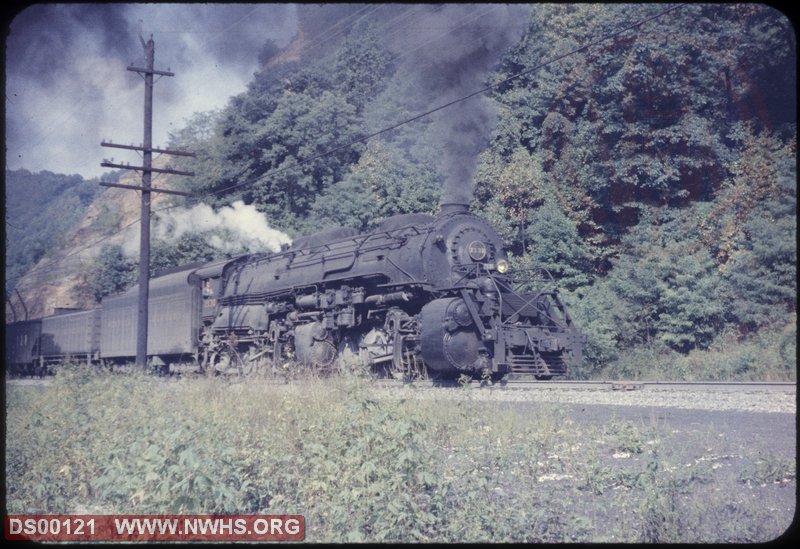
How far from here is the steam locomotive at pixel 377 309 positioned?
13648 millimetres

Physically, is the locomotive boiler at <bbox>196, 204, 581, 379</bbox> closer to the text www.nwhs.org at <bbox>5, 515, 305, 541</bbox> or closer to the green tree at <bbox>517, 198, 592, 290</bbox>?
the text www.nwhs.org at <bbox>5, 515, 305, 541</bbox>

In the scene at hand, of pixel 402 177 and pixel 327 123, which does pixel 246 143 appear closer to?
Answer: pixel 327 123

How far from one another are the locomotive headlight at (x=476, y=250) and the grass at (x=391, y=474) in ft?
22.3

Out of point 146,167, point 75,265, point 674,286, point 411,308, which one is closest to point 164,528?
point 411,308

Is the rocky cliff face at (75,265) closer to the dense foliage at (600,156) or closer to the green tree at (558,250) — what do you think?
the dense foliage at (600,156)

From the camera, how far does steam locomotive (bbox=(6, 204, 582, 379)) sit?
1365cm

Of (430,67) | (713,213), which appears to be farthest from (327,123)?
(713,213)

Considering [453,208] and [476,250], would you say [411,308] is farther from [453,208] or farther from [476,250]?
[453,208]

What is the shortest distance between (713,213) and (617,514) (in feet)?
59.5

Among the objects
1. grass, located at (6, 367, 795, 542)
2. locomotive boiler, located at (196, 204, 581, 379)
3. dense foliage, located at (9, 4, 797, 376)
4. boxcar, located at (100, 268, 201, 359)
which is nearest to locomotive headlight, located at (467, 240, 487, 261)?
locomotive boiler, located at (196, 204, 581, 379)

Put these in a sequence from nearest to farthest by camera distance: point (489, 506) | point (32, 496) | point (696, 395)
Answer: point (489, 506) < point (32, 496) < point (696, 395)

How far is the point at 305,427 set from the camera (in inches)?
280

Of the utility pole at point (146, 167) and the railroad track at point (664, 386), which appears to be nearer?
the railroad track at point (664, 386)

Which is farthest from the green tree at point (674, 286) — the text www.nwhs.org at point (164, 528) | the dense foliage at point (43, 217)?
the dense foliage at point (43, 217)
